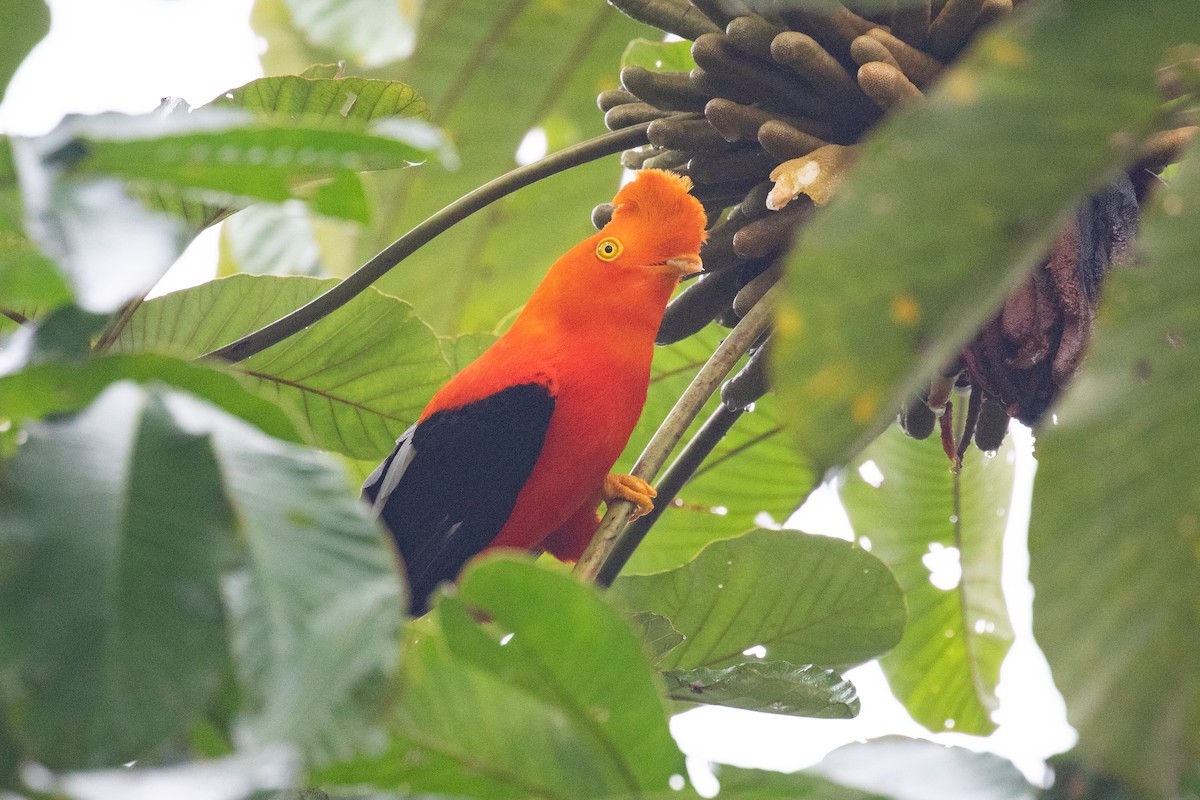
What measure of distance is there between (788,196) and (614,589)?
596mm

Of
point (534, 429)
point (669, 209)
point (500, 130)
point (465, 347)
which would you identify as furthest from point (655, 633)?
point (500, 130)

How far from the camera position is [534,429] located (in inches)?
66.5

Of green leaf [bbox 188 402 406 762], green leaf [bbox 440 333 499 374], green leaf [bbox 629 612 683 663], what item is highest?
green leaf [bbox 188 402 406 762]

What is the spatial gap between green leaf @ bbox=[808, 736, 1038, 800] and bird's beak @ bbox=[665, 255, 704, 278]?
0.82 meters

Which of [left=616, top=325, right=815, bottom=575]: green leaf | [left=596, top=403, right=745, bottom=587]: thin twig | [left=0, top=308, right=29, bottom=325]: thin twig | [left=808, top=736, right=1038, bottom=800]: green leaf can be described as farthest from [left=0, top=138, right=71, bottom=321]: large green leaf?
[left=616, top=325, right=815, bottom=575]: green leaf

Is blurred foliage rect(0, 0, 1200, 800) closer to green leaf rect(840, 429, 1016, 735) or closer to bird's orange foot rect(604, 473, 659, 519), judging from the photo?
bird's orange foot rect(604, 473, 659, 519)

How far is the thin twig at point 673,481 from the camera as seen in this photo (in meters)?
1.45

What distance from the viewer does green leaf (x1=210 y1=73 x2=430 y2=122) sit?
1.50 metres

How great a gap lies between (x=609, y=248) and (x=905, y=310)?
3.87 feet

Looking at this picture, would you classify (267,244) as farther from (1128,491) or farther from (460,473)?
(1128,491)

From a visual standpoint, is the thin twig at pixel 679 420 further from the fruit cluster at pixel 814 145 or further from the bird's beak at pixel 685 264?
the bird's beak at pixel 685 264

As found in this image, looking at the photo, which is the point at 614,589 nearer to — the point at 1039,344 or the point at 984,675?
the point at 1039,344

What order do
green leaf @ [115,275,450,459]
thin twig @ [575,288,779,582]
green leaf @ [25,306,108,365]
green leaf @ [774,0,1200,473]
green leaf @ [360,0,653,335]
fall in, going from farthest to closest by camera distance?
green leaf @ [360,0,653,335] → green leaf @ [115,275,450,459] → thin twig @ [575,288,779,582] → green leaf @ [25,306,108,365] → green leaf @ [774,0,1200,473]

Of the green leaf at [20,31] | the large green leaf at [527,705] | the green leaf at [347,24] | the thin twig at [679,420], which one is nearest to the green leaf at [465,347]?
the green leaf at [347,24]
